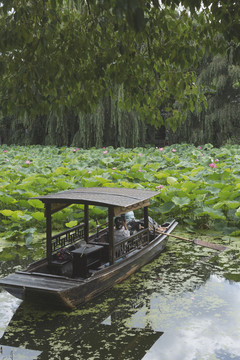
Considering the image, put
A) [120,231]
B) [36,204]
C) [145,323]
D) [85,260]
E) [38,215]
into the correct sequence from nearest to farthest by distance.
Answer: [145,323], [85,260], [120,231], [38,215], [36,204]

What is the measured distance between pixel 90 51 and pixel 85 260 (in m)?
1.93

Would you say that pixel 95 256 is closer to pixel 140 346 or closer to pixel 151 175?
pixel 140 346

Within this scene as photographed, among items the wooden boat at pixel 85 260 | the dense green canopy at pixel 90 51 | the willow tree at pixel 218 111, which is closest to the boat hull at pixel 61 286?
the wooden boat at pixel 85 260

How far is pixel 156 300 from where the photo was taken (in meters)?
3.77

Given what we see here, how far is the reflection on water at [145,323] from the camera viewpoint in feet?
9.62

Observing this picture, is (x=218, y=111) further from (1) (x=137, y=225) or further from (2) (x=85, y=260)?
(2) (x=85, y=260)

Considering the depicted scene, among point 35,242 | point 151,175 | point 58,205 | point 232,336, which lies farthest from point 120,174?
point 232,336

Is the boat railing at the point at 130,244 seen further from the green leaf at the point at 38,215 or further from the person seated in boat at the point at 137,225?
the green leaf at the point at 38,215

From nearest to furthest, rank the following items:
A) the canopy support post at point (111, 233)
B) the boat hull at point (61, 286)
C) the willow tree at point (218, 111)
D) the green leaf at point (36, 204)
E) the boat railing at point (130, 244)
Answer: the boat hull at point (61, 286), the canopy support post at point (111, 233), the boat railing at point (130, 244), the green leaf at point (36, 204), the willow tree at point (218, 111)

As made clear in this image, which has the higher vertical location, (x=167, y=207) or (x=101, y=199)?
(x=101, y=199)

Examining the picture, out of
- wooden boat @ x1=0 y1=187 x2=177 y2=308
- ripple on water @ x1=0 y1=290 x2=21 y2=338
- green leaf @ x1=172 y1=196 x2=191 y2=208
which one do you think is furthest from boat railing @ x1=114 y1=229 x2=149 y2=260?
green leaf @ x1=172 y1=196 x2=191 y2=208

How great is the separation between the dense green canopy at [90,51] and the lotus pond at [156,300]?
64.8 inches

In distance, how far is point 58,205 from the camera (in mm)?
4344

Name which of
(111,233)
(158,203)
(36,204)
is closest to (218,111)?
(158,203)
